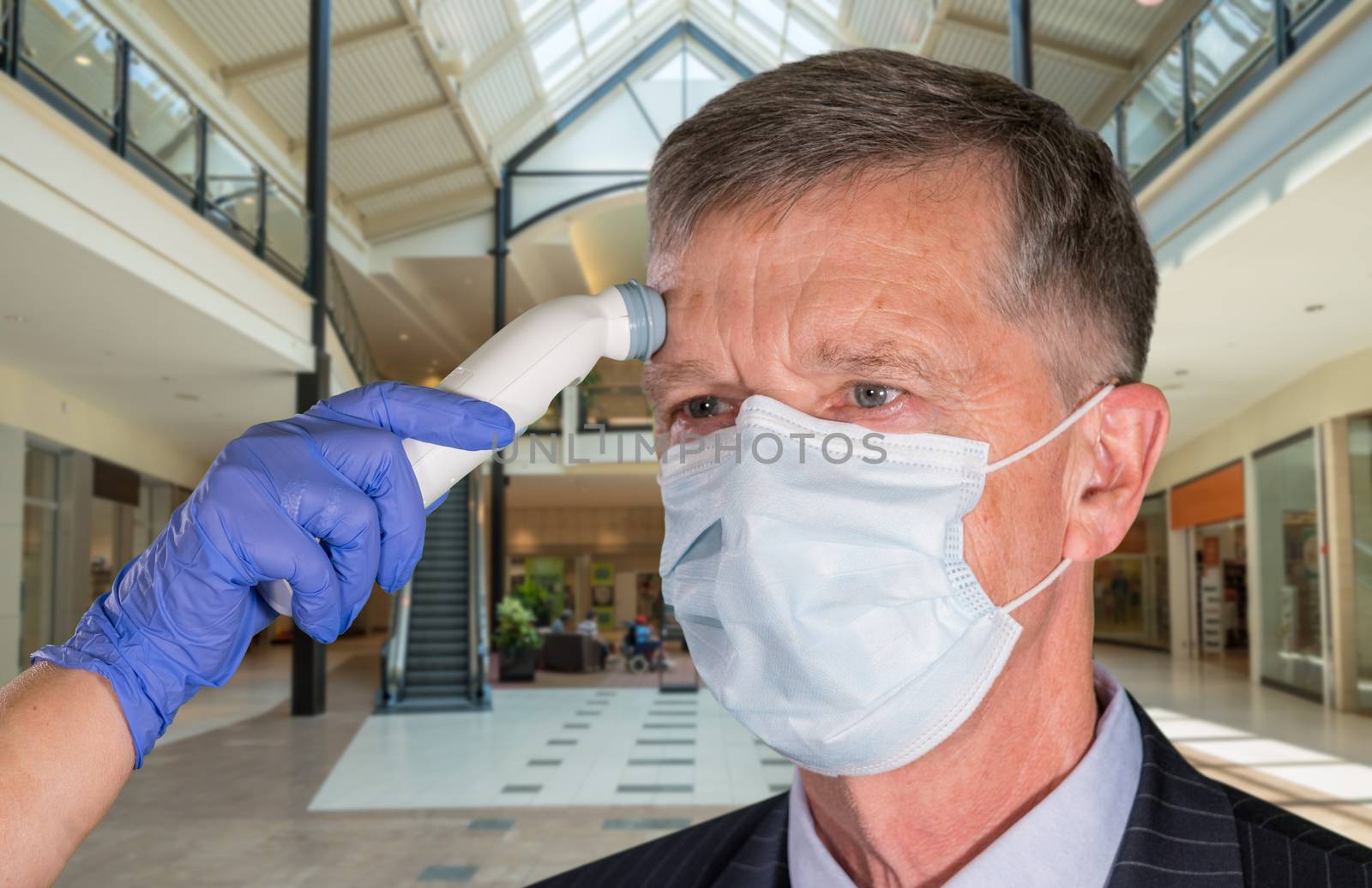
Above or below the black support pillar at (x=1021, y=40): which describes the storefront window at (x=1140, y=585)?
below

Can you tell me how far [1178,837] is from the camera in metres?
1.09

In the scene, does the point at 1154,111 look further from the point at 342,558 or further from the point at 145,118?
the point at 342,558

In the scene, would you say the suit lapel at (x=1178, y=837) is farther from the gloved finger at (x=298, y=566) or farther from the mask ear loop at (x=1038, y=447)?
the gloved finger at (x=298, y=566)

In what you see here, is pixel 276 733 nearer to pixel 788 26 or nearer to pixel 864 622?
pixel 864 622

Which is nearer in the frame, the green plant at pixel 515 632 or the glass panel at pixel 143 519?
the green plant at pixel 515 632

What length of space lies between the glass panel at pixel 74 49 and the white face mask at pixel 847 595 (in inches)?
278

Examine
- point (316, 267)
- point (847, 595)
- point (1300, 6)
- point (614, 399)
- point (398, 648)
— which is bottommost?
point (398, 648)

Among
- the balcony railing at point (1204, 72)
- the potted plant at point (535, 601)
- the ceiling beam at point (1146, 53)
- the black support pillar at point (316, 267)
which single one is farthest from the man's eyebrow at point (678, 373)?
the potted plant at point (535, 601)

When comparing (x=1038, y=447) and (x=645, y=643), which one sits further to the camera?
(x=645, y=643)

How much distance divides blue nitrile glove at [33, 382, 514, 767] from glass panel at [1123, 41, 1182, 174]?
871 cm

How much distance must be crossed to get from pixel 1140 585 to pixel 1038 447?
23.0 meters

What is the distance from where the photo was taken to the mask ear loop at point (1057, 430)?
1.25m

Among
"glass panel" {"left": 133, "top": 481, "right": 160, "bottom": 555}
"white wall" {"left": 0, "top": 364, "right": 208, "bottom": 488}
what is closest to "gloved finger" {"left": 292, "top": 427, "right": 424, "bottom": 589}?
"white wall" {"left": 0, "top": 364, "right": 208, "bottom": 488}

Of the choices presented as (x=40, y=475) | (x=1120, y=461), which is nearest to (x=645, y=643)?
(x=40, y=475)
